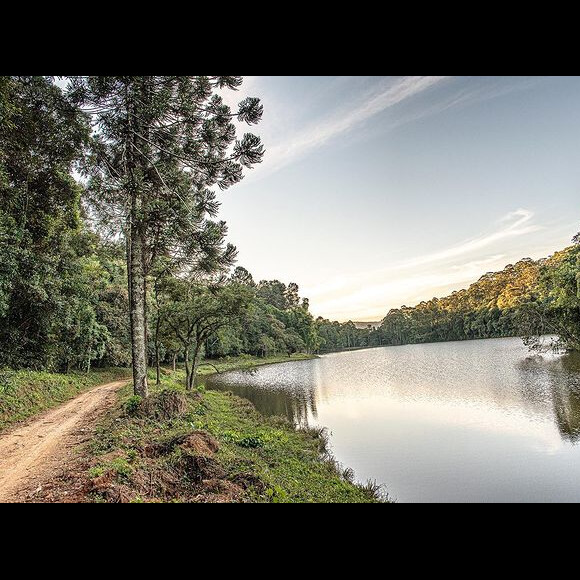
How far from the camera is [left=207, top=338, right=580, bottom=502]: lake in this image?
25.3 ft

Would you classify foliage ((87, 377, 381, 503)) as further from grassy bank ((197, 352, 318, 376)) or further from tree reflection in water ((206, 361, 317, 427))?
grassy bank ((197, 352, 318, 376))

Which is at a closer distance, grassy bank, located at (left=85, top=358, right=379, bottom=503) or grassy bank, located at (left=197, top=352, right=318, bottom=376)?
grassy bank, located at (left=85, top=358, right=379, bottom=503)

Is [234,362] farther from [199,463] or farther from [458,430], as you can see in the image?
[199,463]

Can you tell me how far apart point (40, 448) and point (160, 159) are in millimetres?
7294

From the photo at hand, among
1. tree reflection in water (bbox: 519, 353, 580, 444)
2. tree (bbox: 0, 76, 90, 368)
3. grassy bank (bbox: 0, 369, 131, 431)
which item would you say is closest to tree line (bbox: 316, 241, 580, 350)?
tree reflection in water (bbox: 519, 353, 580, 444)

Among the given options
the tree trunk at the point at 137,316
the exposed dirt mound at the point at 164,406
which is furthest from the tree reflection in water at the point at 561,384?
the tree trunk at the point at 137,316

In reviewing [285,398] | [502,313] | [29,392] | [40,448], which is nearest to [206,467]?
[40,448]

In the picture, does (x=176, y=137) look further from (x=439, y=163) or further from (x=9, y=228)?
(x=439, y=163)

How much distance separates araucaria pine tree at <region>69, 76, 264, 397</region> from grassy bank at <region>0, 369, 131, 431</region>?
3.74 metres

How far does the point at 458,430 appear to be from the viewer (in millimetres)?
11555

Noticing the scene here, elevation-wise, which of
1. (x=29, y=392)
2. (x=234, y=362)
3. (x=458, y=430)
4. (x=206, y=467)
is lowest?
(x=458, y=430)

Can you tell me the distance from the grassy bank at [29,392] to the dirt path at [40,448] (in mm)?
459
